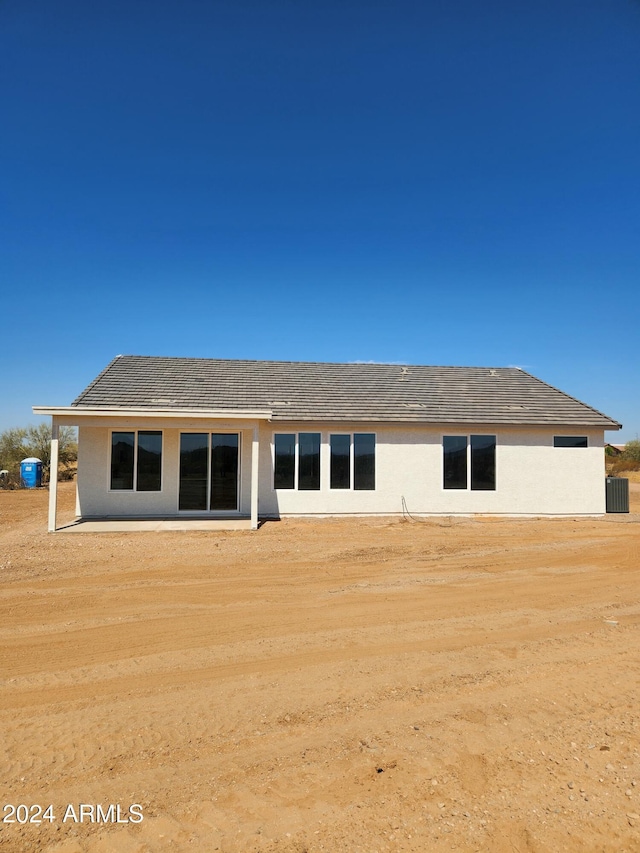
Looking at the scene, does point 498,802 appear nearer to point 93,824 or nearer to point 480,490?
point 93,824

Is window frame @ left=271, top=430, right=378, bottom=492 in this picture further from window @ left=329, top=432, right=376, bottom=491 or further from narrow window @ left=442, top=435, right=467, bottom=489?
narrow window @ left=442, top=435, right=467, bottom=489

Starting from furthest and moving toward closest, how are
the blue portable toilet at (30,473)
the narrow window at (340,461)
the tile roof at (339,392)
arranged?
the blue portable toilet at (30,473)
the tile roof at (339,392)
the narrow window at (340,461)

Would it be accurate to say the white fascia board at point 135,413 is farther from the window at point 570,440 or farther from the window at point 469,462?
the window at point 570,440

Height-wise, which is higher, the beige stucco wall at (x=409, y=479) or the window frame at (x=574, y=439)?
the window frame at (x=574, y=439)

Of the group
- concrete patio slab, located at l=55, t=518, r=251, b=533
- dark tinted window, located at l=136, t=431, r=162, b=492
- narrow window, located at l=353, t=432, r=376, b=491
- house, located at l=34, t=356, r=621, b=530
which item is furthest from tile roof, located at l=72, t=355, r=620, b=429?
Answer: concrete patio slab, located at l=55, t=518, r=251, b=533

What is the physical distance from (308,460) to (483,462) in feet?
17.6

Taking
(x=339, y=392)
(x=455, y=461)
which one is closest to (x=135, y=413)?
(x=339, y=392)

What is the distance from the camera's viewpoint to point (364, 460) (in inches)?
594

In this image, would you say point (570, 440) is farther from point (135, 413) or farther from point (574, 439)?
point (135, 413)

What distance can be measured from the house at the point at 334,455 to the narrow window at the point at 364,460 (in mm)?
30

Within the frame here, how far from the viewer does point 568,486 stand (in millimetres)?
15641

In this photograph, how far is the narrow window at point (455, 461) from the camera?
604 inches

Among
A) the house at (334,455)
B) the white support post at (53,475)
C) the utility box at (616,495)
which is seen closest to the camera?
the white support post at (53,475)

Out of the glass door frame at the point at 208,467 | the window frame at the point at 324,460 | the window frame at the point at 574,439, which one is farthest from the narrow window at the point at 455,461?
the glass door frame at the point at 208,467
